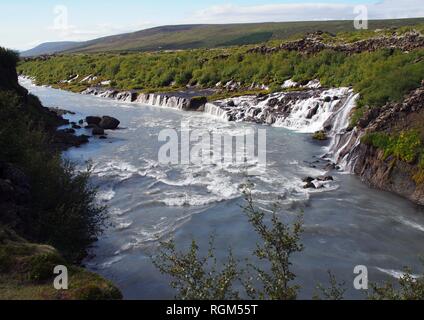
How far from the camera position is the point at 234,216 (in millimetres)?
25391

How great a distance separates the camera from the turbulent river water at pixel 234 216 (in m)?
Answer: 19.6

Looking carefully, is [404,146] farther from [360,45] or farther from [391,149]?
[360,45]

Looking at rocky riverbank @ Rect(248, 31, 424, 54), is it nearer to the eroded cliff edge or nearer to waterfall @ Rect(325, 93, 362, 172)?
waterfall @ Rect(325, 93, 362, 172)

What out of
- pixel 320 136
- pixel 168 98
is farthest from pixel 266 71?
pixel 320 136

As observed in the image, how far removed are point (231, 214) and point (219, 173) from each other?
7.94 m

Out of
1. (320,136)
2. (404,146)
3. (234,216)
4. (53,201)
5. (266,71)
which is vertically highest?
(266,71)

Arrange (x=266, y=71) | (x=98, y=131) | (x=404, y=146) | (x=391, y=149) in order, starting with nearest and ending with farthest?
1. (x=404, y=146)
2. (x=391, y=149)
3. (x=98, y=131)
4. (x=266, y=71)

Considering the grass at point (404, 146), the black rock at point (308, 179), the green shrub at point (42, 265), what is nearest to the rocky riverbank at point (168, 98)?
the black rock at point (308, 179)

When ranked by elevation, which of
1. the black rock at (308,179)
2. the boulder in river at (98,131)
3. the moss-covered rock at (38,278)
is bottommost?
the black rock at (308,179)

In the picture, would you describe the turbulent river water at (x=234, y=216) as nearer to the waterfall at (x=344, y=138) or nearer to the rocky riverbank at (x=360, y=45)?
the waterfall at (x=344, y=138)

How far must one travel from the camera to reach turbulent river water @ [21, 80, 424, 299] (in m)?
19.6

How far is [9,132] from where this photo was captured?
22422 mm

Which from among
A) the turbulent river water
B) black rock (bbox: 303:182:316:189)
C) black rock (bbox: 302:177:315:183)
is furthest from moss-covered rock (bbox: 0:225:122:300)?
black rock (bbox: 302:177:315:183)
